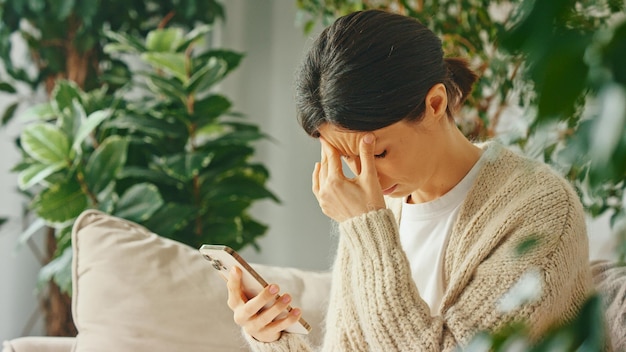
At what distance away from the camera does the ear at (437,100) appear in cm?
118

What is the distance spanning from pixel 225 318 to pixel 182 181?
856mm

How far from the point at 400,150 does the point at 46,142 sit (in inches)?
51.3

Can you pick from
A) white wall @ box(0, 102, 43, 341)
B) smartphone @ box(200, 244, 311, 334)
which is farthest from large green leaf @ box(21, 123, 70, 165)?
smartphone @ box(200, 244, 311, 334)

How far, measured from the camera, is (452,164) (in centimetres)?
131

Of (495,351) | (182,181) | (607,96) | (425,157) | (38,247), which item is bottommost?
(38,247)

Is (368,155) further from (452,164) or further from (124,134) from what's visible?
(124,134)

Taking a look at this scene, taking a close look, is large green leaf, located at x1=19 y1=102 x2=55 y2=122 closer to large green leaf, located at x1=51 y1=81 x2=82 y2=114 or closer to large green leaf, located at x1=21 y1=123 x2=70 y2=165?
large green leaf, located at x1=51 y1=81 x2=82 y2=114

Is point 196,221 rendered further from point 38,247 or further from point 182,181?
point 38,247

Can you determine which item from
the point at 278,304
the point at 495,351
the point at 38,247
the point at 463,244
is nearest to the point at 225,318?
the point at 278,304

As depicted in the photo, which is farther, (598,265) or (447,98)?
(598,265)

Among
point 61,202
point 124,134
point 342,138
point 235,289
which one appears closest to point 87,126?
point 61,202

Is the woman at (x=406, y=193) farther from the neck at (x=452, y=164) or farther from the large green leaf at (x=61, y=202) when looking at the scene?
the large green leaf at (x=61, y=202)

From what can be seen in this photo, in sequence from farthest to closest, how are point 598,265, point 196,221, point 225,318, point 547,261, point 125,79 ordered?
point 125,79, point 196,221, point 225,318, point 598,265, point 547,261

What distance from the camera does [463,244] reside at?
1251mm
